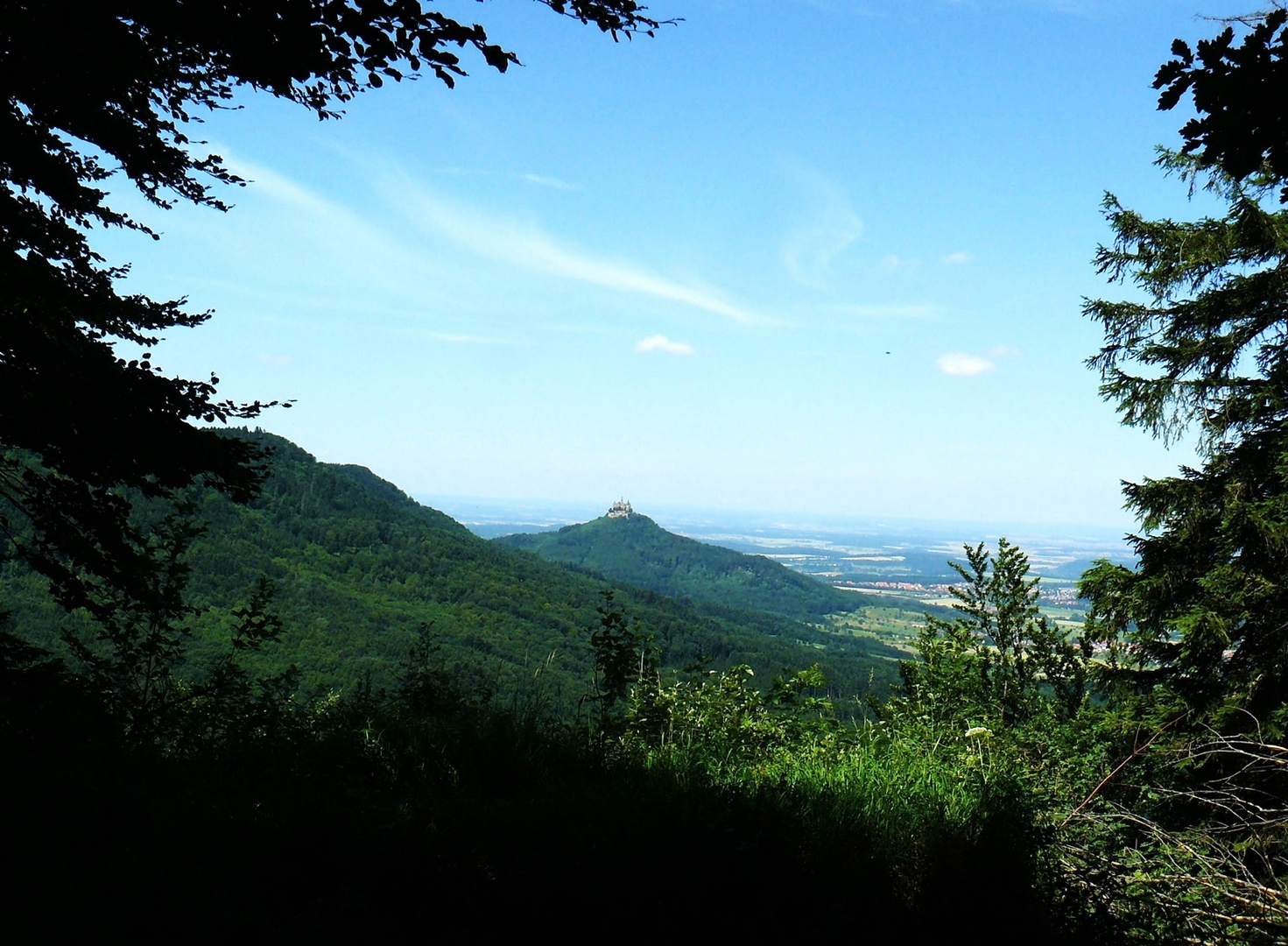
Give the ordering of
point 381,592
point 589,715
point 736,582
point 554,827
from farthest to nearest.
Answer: point 736,582 < point 381,592 < point 589,715 < point 554,827

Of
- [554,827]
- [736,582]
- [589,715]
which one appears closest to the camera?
[554,827]

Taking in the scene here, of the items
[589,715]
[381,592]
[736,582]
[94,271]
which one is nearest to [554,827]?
[589,715]

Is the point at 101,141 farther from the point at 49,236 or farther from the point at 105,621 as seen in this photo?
the point at 105,621

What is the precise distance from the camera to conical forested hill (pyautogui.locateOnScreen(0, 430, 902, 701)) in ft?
147

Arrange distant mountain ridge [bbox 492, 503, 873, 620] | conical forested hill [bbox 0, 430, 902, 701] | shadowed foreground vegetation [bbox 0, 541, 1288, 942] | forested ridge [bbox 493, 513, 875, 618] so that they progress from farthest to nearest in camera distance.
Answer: forested ridge [bbox 493, 513, 875, 618]
distant mountain ridge [bbox 492, 503, 873, 620]
conical forested hill [bbox 0, 430, 902, 701]
shadowed foreground vegetation [bbox 0, 541, 1288, 942]

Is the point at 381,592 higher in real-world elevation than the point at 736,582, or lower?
lower

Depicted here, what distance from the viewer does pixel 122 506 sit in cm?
569

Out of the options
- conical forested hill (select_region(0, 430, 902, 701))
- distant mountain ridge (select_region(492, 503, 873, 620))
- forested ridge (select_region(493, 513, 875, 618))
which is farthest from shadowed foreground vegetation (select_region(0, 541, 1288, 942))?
forested ridge (select_region(493, 513, 875, 618))

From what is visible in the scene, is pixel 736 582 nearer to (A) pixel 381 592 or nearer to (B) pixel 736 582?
(B) pixel 736 582

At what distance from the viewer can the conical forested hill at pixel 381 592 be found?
1761 inches

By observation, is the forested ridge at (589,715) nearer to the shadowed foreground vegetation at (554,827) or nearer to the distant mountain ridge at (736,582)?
the shadowed foreground vegetation at (554,827)

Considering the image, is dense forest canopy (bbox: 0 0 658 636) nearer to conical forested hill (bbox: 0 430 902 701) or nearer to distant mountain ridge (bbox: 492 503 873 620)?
conical forested hill (bbox: 0 430 902 701)

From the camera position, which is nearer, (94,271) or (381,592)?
(94,271)

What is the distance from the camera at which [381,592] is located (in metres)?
68.6
